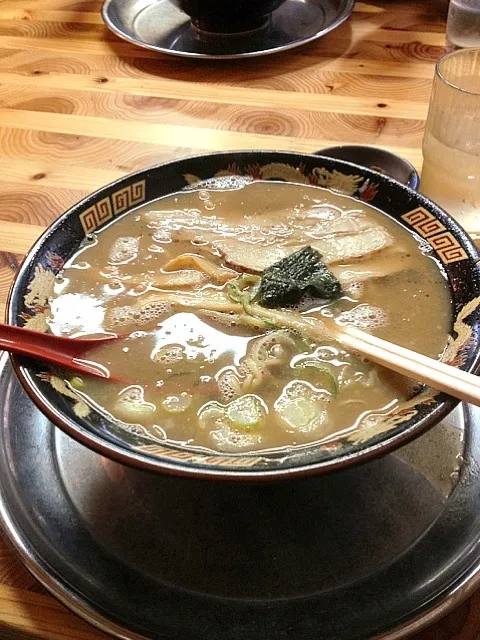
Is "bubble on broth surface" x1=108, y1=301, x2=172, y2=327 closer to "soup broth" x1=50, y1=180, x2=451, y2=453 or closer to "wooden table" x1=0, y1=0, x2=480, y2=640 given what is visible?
"soup broth" x1=50, y1=180, x2=451, y2=453

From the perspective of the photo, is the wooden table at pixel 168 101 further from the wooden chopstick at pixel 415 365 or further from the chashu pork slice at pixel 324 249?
the wooden chopstick at pixel 415 365

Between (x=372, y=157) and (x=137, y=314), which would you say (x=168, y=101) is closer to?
(x=372, y=157)

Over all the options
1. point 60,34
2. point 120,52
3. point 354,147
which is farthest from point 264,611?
point 60,34

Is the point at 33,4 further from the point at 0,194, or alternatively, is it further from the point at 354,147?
the point at 354,147

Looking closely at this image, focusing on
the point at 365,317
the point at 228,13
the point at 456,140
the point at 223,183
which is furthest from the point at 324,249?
the point at 228,13

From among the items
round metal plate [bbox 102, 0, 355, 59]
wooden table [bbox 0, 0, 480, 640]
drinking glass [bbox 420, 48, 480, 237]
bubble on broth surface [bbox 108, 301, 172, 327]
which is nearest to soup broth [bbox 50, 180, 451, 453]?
bubble on broth surface [bbox 108, 301, 172, 327]

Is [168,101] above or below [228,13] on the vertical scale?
below
